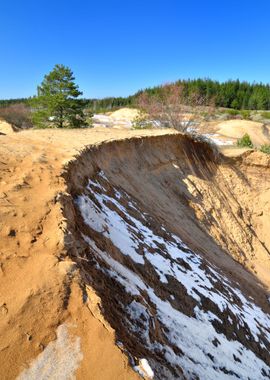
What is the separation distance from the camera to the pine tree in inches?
947

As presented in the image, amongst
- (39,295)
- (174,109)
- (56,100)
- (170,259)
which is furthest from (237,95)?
(39,295)

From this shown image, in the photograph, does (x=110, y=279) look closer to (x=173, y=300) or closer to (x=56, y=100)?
(x=173, y=300)

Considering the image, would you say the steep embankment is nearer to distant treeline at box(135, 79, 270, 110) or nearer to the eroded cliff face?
the eroded cliff face

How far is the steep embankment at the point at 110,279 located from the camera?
323 cm

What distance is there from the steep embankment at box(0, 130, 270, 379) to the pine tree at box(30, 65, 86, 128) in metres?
11.5

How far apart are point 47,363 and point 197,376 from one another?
2.37m

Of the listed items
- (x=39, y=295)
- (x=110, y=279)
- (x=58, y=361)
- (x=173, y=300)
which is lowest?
(x=173, y=300)

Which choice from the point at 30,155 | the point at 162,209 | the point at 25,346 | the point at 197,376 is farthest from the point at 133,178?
the point at 25,346

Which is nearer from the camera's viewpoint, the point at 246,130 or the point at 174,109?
the point at 174,109

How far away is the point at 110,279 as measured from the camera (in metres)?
4.83

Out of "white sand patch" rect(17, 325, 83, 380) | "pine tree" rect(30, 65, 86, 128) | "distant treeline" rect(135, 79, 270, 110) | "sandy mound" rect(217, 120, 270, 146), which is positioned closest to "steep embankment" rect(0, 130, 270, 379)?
"white sand patch" rect(17, 325, 83, 380)

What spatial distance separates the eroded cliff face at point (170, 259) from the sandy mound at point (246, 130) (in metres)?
33.1

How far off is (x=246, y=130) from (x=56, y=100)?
34937 mm

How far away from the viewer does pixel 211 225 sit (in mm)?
15805
